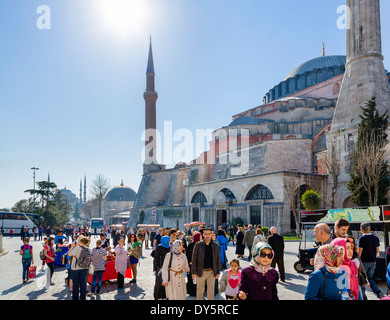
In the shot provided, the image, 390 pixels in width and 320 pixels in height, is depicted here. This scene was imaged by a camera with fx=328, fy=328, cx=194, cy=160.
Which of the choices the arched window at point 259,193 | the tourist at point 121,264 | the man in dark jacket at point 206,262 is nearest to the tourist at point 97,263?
the tourist at point 121,264

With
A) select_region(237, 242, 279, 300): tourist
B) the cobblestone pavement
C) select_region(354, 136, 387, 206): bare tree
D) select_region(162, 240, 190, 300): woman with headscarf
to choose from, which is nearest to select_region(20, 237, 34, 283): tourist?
the cobblestone pavement

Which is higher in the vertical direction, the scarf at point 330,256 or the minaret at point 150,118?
the minaret at point 150,118

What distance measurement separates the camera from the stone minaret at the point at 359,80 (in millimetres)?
25219

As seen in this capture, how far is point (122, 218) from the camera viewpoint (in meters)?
73.1

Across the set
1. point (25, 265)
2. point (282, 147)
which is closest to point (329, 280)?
point (25, 265)

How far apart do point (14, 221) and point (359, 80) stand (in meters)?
35.1

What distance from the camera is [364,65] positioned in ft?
84.6

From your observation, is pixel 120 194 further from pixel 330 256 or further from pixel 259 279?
pixel 330 256

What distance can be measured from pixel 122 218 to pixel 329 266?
73.4 metres

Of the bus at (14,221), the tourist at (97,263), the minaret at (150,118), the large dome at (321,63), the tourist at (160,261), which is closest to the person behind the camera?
the tourist at (160,261)

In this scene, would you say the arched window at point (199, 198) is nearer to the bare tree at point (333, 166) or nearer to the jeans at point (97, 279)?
the bare tree at point (333, 166)

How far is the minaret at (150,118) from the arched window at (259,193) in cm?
2355
